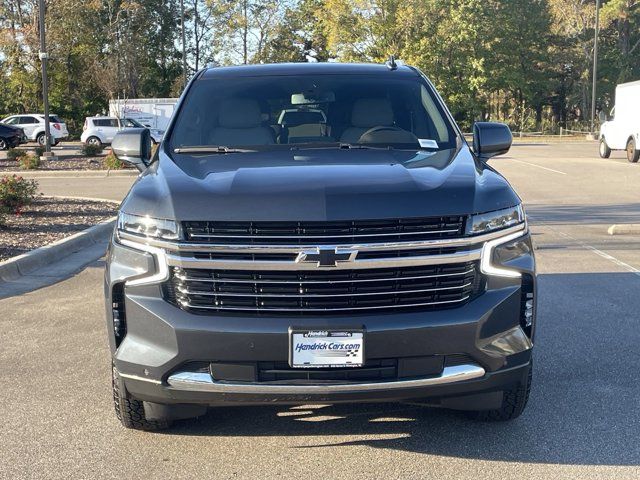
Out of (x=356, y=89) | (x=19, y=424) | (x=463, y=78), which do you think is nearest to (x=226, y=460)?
(x=19, y=424)

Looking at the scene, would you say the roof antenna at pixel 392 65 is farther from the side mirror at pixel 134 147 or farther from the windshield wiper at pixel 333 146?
the side mirror at pixel 134 147

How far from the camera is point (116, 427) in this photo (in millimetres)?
4379

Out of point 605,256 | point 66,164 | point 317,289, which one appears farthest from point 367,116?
point 66,164

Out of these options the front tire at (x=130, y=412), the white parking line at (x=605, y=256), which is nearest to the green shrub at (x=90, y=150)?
the white parking line at (x=605, y=256)

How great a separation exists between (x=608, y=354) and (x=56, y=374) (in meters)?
3.83

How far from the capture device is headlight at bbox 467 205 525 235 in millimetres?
A: 3750

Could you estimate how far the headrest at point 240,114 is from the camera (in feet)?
16.9

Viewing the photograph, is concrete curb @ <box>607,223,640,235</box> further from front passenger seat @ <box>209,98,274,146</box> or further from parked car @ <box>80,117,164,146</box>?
parked car @ <box>80,117,164,146</box>

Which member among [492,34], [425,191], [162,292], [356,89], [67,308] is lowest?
[67,308]

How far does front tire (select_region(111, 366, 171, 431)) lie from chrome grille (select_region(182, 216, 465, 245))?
0.90 metres

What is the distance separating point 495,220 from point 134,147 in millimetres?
2540

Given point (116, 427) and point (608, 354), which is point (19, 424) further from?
point (608, 354)

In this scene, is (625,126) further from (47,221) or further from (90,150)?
(47,221)

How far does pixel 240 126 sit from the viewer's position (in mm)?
5141
